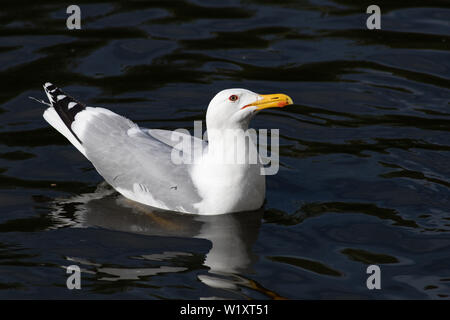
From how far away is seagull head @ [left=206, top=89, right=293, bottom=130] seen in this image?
8227 mm

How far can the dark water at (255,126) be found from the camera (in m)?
7.64

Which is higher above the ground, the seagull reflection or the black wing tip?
the black wing tip

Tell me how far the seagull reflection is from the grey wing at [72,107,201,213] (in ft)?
0.54

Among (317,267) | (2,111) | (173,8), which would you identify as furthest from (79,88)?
(317,267)

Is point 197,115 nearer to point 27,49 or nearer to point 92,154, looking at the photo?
point 92,154

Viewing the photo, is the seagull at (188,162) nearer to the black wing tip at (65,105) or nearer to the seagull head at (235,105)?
the seagull head at (235,105)

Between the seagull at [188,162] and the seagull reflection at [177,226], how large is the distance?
0.38ft

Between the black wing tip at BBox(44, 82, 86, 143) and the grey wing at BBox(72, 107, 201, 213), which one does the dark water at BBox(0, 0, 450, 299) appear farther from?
the black wing tip at BBox(44, 82, 86, 143)

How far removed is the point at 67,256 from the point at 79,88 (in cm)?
435

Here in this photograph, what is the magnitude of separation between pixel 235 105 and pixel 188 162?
36.0 inches

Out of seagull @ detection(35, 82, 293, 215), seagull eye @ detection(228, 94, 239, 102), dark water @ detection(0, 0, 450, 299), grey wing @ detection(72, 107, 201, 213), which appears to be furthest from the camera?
grey wing @ detection(72, 107, 201, 213)

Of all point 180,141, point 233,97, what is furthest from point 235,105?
point 180,141

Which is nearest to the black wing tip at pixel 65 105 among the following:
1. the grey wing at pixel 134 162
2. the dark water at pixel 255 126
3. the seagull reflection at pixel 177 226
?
Answer: the grey wing at pixel 134 162

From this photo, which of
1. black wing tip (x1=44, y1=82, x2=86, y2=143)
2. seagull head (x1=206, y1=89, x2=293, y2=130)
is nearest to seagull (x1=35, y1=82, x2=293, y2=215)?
seagull head (x1=206, y1=89, x2=293, y2=130)
